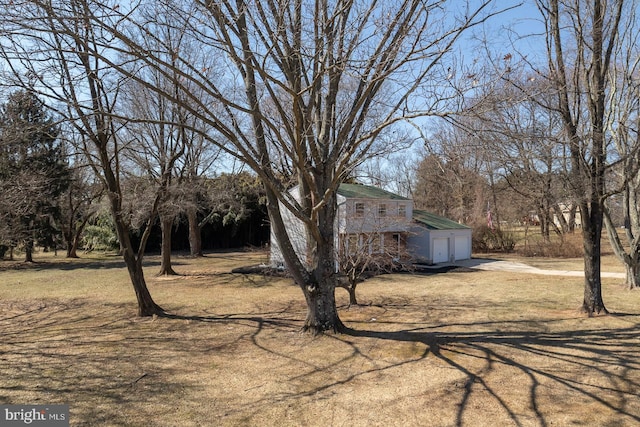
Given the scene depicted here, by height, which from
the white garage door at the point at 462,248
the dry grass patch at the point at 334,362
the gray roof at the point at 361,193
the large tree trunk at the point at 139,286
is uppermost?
the gray roof at the point at 361,193

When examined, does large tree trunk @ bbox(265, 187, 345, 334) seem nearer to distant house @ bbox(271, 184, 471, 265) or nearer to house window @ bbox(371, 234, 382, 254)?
house window @ bbox(371, 234, 382, 254)

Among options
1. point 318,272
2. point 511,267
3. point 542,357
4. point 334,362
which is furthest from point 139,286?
point 511,267

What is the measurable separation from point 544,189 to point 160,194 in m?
9.83

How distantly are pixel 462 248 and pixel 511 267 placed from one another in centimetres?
473

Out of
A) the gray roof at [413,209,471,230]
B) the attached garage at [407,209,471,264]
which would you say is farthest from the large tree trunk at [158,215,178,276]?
the gray roof at [413,209,471,230]

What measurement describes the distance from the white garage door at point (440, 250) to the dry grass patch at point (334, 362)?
11.3 metres

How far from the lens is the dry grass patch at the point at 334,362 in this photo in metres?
4.78

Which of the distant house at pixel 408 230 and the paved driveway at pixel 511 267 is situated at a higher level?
the distant house at pixel 408 230

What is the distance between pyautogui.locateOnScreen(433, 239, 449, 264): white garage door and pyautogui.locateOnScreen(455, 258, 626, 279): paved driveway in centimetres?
85

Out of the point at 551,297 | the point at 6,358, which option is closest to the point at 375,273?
the point at 551,297

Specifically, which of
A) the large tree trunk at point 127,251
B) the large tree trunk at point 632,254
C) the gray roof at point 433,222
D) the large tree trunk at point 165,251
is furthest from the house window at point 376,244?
the gray roof at point 433,222

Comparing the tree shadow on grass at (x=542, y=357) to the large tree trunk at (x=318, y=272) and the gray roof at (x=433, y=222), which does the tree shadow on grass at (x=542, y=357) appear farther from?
the gray roof at (x=433, y=222)

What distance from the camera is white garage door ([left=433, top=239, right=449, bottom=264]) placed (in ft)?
79.6

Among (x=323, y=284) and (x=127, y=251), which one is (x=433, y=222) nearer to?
(x=323, y=284)
